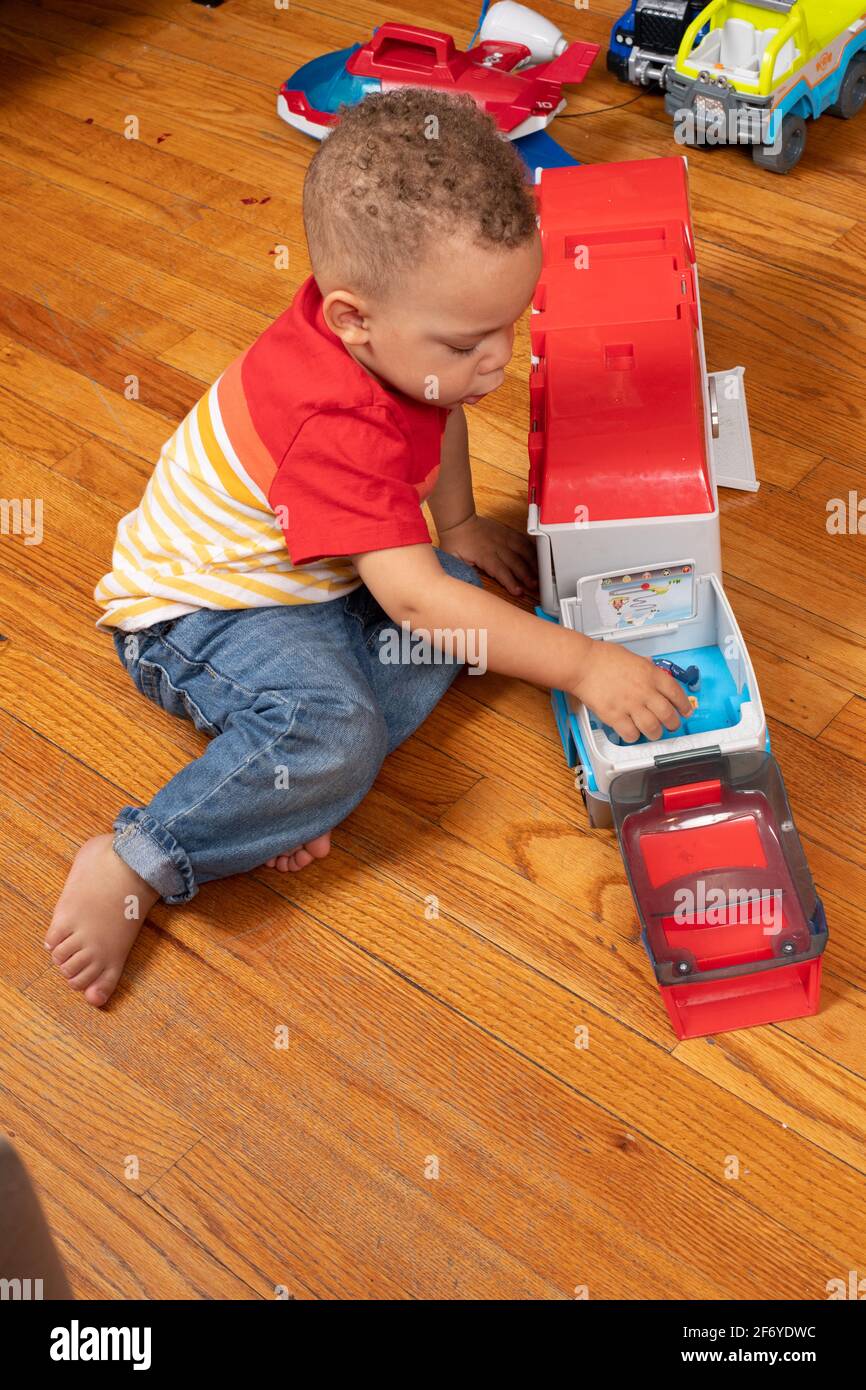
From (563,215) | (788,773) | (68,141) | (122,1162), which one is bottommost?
(122,1162)

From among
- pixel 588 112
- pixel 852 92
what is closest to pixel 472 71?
pixel 588 112

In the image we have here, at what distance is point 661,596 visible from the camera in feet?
3.41

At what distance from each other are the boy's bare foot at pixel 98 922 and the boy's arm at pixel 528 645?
269 millimetres

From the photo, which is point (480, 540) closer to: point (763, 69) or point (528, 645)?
point (528, 645)

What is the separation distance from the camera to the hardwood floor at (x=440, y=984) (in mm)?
844

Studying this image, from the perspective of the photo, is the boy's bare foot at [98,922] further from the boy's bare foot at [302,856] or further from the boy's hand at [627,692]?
the boy's hand at [627,692]

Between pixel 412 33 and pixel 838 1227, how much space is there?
1320mm

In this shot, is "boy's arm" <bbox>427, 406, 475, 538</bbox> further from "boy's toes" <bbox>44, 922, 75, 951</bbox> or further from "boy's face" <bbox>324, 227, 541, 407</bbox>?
"boy's toes" <bbox>44, 922, 75, 951</bbox>

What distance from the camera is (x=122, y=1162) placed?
89 centimetres

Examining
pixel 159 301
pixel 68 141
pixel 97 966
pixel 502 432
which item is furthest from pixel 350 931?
pixel 68 141

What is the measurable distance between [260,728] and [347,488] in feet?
0.61

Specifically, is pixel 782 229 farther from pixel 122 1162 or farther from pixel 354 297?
pixel 122 1162

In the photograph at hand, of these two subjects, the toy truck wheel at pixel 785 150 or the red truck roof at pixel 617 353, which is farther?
the toy truck wheel at pixel 785 150

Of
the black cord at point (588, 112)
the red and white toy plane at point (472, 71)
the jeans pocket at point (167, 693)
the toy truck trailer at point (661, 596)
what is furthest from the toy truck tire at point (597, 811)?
the black cord at point (588, 112)
